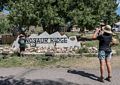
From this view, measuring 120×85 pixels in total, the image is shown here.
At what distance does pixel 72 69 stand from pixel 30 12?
1686 cm

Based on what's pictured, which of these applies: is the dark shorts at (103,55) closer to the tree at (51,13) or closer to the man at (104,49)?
the man at (104,49)

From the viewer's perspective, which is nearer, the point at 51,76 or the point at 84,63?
the point at 51,76

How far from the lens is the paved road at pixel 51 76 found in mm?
10281

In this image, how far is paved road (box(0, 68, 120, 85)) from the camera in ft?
33.7

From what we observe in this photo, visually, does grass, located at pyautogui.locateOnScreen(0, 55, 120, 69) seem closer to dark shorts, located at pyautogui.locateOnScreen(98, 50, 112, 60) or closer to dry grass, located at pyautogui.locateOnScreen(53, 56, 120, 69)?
dry grass, located at pyautogui.locateOnScreen(53, 56, 120, 69)

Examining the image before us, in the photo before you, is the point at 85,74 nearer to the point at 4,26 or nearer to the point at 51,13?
the point at 51,13

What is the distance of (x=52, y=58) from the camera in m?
15.1

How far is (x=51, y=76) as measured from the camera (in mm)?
11258

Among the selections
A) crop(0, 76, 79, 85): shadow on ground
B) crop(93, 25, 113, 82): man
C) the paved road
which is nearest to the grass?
the paved road

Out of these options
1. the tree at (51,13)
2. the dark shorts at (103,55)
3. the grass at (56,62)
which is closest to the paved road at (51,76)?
the dark shorts at (103,55)

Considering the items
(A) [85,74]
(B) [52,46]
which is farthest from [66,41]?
(A) [85,74]

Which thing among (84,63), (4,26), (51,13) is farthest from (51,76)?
(4,26)

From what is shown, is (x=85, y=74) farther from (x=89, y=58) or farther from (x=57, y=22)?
(x=57, y=22)

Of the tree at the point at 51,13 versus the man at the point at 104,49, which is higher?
the tree at the point at 51,13
